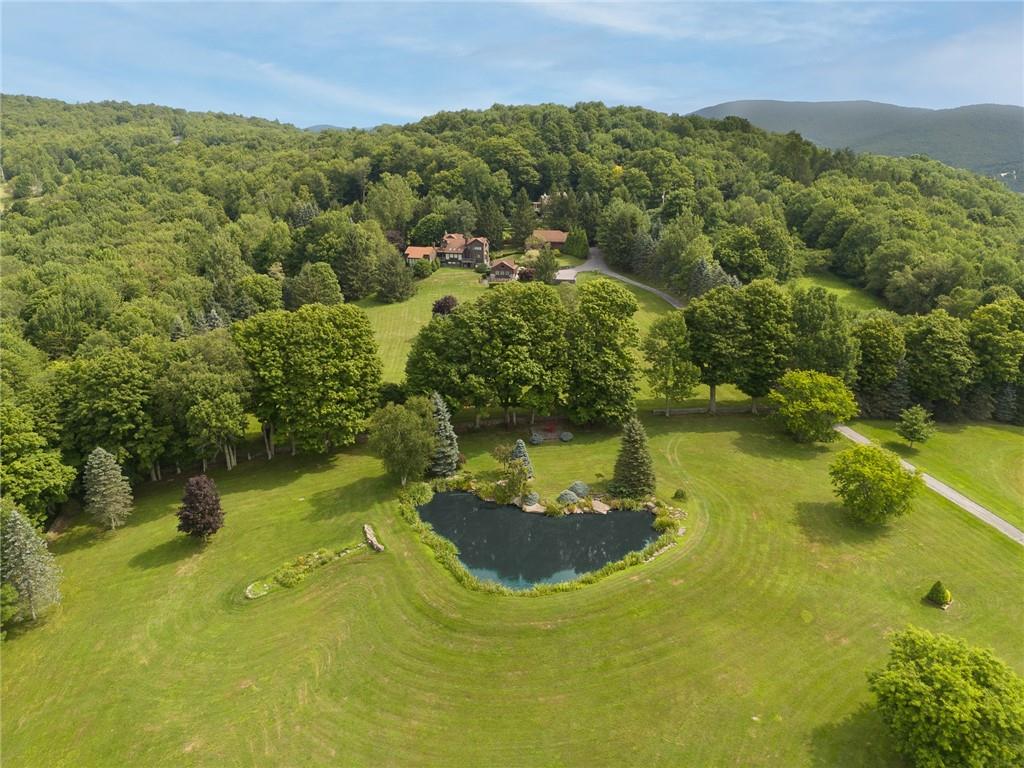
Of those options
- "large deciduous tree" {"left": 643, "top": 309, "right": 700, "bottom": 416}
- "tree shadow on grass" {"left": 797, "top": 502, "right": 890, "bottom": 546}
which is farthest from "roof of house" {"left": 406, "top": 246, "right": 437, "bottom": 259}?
"tree shadow on grass" {"left": 797, "top": 502, "right": 890, "bottom": 546}

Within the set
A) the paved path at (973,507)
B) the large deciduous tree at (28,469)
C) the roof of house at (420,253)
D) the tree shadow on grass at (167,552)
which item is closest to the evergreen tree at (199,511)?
the tree shadow on grass at (167,552)

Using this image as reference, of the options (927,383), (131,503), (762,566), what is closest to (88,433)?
(131,503)

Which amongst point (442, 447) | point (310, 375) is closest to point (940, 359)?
point (442, 447)

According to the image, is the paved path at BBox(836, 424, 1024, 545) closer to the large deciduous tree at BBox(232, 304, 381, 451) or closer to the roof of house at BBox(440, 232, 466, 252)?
the large deciduous tree at BBox(232, 304, 381, 451)

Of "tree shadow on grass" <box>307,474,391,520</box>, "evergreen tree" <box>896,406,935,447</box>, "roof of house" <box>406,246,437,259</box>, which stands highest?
"roof of house" <box>406,246,437,259</box>

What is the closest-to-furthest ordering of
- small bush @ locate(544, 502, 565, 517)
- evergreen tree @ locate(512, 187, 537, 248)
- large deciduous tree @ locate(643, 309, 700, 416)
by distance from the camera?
small bush @ locate(544, 502, 565, 517) < large deciduous tree @ locate(643, 309, 700, 416) < evergreen tree @ locate(512, 187, 537, 248)

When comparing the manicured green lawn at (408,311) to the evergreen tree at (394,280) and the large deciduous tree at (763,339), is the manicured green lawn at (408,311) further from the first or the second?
the large deciduous tree at (763,339)

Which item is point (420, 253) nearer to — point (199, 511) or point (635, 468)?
point (635, 468)
